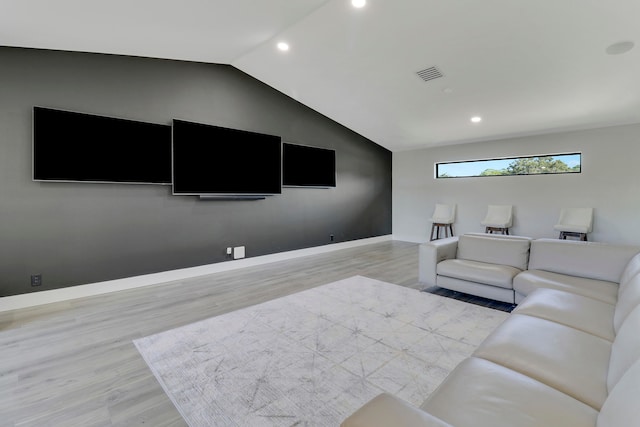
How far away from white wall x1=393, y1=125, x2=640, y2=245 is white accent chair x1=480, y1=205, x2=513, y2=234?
195 millimetres

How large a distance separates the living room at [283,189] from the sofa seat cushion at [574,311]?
80.6 inches

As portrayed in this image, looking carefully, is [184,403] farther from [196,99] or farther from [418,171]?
[418,171]

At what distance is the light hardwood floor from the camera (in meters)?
1.62

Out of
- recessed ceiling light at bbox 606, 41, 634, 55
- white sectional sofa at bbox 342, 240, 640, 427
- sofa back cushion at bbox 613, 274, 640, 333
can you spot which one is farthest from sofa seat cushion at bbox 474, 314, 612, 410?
recessed ceiling light at bbox 606, 41, 634, 55

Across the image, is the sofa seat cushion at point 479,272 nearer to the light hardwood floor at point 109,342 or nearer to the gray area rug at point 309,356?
the gray area rug at point 309,356

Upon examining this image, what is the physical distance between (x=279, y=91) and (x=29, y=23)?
3308mm

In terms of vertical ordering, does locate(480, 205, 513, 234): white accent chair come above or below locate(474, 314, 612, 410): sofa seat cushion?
above

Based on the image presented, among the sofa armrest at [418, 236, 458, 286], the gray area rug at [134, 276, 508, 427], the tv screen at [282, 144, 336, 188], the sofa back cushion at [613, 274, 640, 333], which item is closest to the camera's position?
the sofa back cushion at [613, 274, 640, 333]

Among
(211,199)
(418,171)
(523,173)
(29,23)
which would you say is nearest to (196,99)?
(211,199)

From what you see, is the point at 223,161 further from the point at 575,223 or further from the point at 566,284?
the point at 575,223

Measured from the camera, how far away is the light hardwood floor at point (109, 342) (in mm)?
1625

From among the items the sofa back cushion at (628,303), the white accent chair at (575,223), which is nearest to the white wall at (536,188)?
the white accent chair at (575,223)

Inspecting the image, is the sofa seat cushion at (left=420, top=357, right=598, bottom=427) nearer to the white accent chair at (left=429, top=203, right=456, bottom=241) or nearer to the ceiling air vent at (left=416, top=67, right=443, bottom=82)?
the ceiling air vent at (left=416, top=67, right=443, bottom=82)

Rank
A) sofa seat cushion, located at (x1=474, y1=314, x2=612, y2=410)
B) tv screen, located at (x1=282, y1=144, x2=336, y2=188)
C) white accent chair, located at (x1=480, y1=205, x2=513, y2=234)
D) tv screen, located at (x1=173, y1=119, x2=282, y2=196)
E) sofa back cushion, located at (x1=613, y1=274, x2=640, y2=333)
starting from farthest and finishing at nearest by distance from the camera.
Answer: white accent chair, located at (x1=480, y1=205, x2=513, y2=234)
tv screen, located at (x1=282, y1=144, x2=336, y2=188)
tv screen, located at (x1=173, y1=119, x2=282, y2=196)
sofa back cushion, located at (x1=613, y1=274, x2=640, y2=333)
sofa seat cushion, located at (x1=474, y1=314, x2=612, y2=410)
